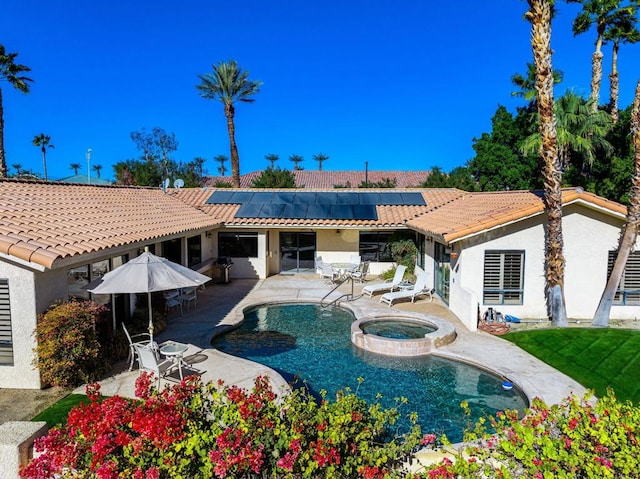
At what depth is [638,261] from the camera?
15.9m

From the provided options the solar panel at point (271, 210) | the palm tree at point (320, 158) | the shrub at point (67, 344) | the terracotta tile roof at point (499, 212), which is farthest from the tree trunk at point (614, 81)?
the palm tree at point (320, 158)

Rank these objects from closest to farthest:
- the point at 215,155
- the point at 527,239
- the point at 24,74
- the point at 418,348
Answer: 1. the point at 418,348
2. the point at 527,239
3. the point at 24,74
4. the point at 215,155

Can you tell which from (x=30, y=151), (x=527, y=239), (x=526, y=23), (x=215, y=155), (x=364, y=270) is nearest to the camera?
(x=526, y=23)

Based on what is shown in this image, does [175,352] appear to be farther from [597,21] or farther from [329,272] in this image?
[597,21]

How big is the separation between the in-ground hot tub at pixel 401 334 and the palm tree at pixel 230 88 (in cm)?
2617

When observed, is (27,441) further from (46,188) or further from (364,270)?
(364,270)

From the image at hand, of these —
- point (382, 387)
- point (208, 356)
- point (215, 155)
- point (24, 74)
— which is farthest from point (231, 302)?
point (215, 155)

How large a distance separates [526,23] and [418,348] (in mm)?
11595

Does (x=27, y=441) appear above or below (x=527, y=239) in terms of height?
below

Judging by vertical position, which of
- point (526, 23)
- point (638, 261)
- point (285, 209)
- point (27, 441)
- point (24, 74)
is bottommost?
point (27, 441)

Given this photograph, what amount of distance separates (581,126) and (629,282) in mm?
16675

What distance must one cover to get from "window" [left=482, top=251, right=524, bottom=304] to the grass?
1356cm

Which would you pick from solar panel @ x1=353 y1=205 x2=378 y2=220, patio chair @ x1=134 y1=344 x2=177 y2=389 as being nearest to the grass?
patio chair @ x1=134 y1=344 x2=177 y2=389

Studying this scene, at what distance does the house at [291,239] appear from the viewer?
392 inches
